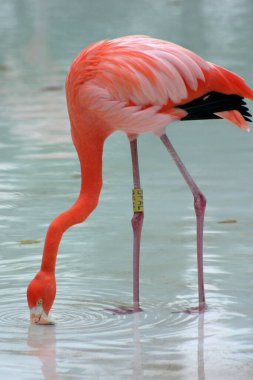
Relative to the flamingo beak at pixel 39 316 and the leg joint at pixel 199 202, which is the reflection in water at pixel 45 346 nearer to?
the flamingo beak at pixel 39 316

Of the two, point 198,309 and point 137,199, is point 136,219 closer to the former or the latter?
point 137,199

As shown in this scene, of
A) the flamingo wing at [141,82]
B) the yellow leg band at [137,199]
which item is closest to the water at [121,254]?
the yellow leg band at [137,199]

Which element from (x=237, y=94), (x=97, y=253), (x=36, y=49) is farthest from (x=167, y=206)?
(x=36, y=49)

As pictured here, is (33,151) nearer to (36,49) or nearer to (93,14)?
(36,49)

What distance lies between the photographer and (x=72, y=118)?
197 inches

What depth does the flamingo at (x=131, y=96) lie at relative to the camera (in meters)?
4.91

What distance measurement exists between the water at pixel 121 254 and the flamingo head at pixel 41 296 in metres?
0.06

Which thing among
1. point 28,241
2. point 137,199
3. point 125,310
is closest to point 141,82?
point 137,199

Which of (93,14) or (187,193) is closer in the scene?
(187,193)

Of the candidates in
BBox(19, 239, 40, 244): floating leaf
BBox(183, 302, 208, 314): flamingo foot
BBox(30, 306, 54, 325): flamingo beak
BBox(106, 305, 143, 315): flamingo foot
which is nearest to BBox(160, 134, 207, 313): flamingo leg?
BBox(183, 302, 208, 314): flamingo foot

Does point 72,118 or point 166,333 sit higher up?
point 72,118

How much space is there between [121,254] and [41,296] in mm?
1296

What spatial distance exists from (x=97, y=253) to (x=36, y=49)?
8546mm

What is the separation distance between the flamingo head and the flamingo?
30 mm
